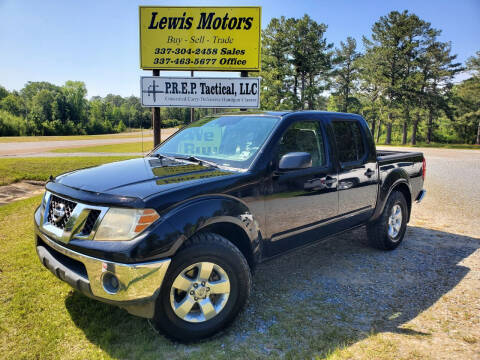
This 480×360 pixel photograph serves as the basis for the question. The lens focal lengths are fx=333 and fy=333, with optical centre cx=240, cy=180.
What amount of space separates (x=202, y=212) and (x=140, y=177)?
64cm

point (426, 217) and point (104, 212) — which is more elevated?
point (104, 212)

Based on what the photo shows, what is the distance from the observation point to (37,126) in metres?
60.4

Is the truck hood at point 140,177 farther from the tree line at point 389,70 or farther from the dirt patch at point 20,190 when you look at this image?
the tree line at point 389,70

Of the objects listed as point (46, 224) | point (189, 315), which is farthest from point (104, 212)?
point (189, 315)

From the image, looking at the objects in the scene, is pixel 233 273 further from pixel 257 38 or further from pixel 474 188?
pixel 474 188

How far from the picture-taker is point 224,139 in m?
3.54

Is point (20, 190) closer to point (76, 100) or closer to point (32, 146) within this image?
point (32, 146)

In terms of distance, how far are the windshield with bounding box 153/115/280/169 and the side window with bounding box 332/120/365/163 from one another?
3.10 ft

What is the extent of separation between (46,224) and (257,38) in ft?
25.5

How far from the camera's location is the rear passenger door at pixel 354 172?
382 centimetres

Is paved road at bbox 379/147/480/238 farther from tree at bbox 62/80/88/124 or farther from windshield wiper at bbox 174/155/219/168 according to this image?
tree at bbox 62/80/88/124

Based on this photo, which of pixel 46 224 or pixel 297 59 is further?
pixel 297 59

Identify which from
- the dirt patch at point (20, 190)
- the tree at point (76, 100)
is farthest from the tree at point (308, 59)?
the tree at point (76, 100)

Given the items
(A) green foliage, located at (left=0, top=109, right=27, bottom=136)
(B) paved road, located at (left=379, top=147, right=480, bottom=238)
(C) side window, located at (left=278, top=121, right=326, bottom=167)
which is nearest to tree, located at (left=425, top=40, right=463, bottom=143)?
(B) paved road, located at (left=379, top=147, right=480, bottom=238)
